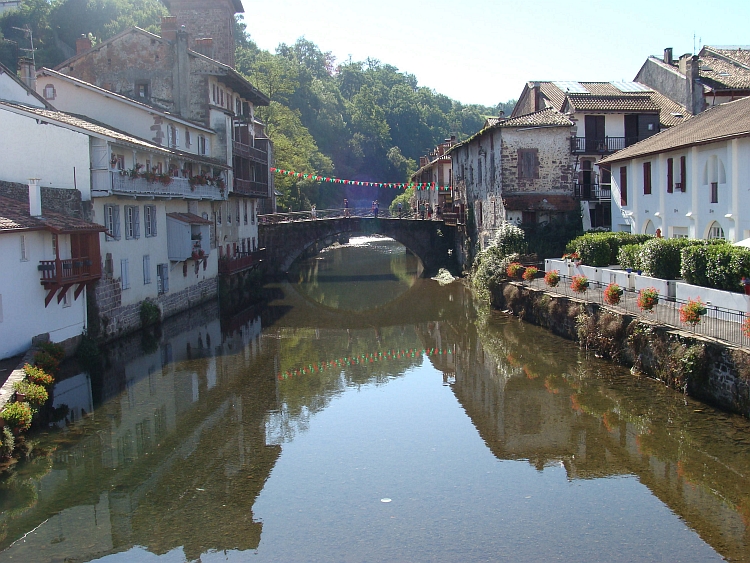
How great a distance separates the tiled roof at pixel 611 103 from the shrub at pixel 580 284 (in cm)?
1818

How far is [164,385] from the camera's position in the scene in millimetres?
23656

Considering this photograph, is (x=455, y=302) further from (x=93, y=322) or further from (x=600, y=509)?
(x=600, y=509)

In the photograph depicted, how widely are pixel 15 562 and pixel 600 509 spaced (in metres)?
9.61

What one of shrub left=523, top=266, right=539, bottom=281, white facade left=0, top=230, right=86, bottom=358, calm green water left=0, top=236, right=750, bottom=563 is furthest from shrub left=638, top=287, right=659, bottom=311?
white facade left=0, top=230, right=86, bottom=358

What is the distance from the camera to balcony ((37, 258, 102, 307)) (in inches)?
923

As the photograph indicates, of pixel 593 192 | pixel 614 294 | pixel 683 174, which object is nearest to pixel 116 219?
pixel 614 294

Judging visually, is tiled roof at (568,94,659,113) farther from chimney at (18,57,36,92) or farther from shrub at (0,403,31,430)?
shrub at (0,403,31,430)

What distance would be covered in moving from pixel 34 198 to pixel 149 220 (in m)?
10.7

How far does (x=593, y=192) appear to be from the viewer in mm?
44219

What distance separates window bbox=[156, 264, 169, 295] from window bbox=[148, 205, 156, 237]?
151 cm

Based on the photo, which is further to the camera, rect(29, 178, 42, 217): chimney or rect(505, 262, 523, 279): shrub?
rect(505, 262, 523, 279): shrub

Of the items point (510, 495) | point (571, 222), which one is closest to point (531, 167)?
point (571, 222)

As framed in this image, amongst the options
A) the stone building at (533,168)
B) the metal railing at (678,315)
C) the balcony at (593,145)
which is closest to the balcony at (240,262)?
the stone building at (533,168)

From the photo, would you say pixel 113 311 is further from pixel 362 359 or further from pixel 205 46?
pixel 205 46
